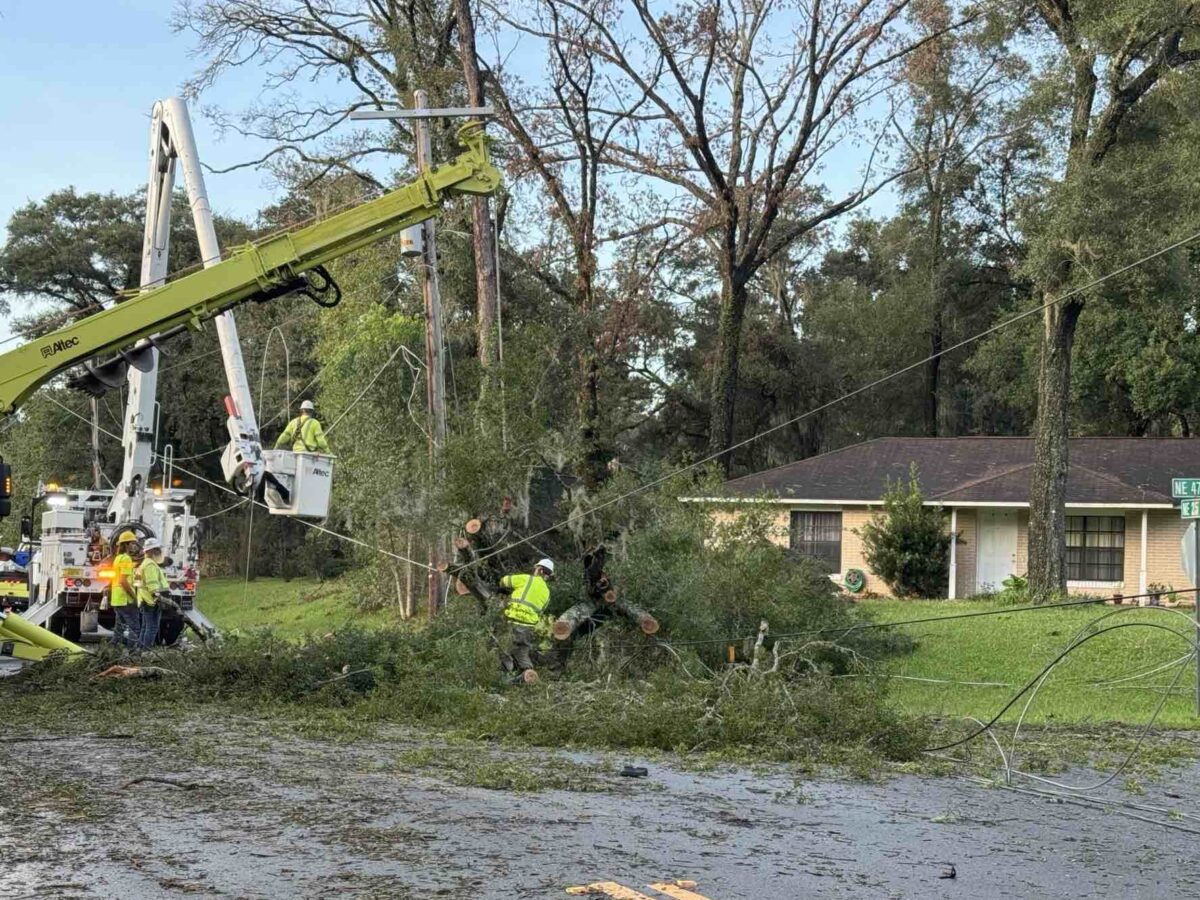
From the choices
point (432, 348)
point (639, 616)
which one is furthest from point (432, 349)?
point (639, 616)

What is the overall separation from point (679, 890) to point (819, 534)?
26.0 m

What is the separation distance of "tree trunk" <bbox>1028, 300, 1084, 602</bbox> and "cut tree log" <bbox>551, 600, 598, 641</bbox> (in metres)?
12.4

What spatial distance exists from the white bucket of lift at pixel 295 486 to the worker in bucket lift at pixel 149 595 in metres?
3.51

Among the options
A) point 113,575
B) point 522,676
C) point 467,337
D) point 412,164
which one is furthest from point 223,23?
point 522,676

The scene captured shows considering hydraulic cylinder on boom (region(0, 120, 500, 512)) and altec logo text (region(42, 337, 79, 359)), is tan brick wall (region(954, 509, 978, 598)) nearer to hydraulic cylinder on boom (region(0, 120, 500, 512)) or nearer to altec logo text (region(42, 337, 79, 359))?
hydraulic cylinder on boom (region(0, 120, 500, 512))

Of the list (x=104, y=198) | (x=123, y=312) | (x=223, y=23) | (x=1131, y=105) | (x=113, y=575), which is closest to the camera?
(x=123, y=312)

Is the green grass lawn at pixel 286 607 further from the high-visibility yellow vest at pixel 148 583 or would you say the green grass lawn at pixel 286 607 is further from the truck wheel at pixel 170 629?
the high-visibility yellow vest at pixel 148 583

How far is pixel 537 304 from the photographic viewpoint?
107 feet

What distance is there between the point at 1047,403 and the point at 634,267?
467 inches

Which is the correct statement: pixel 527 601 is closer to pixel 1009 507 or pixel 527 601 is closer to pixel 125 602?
pixel 125 602

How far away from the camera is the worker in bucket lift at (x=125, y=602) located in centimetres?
1741

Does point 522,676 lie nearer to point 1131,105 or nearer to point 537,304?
point 1131,105

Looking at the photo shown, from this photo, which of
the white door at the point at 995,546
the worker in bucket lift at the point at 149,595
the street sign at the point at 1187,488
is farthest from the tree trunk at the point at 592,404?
the street sign at the point at 1187,488

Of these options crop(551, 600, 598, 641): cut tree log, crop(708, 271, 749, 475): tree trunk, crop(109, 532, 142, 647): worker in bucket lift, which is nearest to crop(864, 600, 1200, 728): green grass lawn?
crop(551, 600, 598, 641): cut tree log
